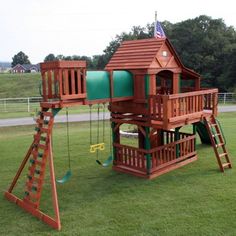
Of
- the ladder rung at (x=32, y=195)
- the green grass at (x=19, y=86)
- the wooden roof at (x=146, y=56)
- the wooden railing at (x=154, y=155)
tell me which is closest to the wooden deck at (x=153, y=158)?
the wooden railing at (x=154, y=155)

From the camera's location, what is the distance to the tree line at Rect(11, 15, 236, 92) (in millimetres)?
46750

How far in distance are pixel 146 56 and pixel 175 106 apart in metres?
1.53

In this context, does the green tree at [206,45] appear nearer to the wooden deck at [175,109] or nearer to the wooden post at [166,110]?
the wooden deck at [175,109]

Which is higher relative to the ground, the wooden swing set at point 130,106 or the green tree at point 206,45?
the green tree at point 206,45

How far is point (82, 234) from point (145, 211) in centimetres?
148

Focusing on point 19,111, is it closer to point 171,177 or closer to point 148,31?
point 171,177

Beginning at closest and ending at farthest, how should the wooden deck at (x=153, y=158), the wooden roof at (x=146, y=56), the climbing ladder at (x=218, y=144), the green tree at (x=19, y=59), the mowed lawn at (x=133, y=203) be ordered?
the mowed lawn at (x=133, y=203)
the wooden roof at (x=146, y=56)
the wooden deck at (x=153, y=158)
the climbing ladder at (x=218, y=144)
the green tree at (x=19, y=59)

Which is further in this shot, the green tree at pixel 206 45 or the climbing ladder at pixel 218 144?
the green tree at pixel 206 45

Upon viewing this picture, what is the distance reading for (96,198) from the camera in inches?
291

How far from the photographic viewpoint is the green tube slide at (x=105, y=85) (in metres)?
7.57

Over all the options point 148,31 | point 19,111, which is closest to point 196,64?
point 148,31

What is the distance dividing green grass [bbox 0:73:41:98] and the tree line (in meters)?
10.7

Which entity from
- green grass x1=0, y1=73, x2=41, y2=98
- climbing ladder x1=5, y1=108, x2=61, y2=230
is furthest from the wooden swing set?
green grass x1=0, y1=73, x2=41, y2=98

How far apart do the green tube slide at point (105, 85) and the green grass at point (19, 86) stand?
42.8 metres
